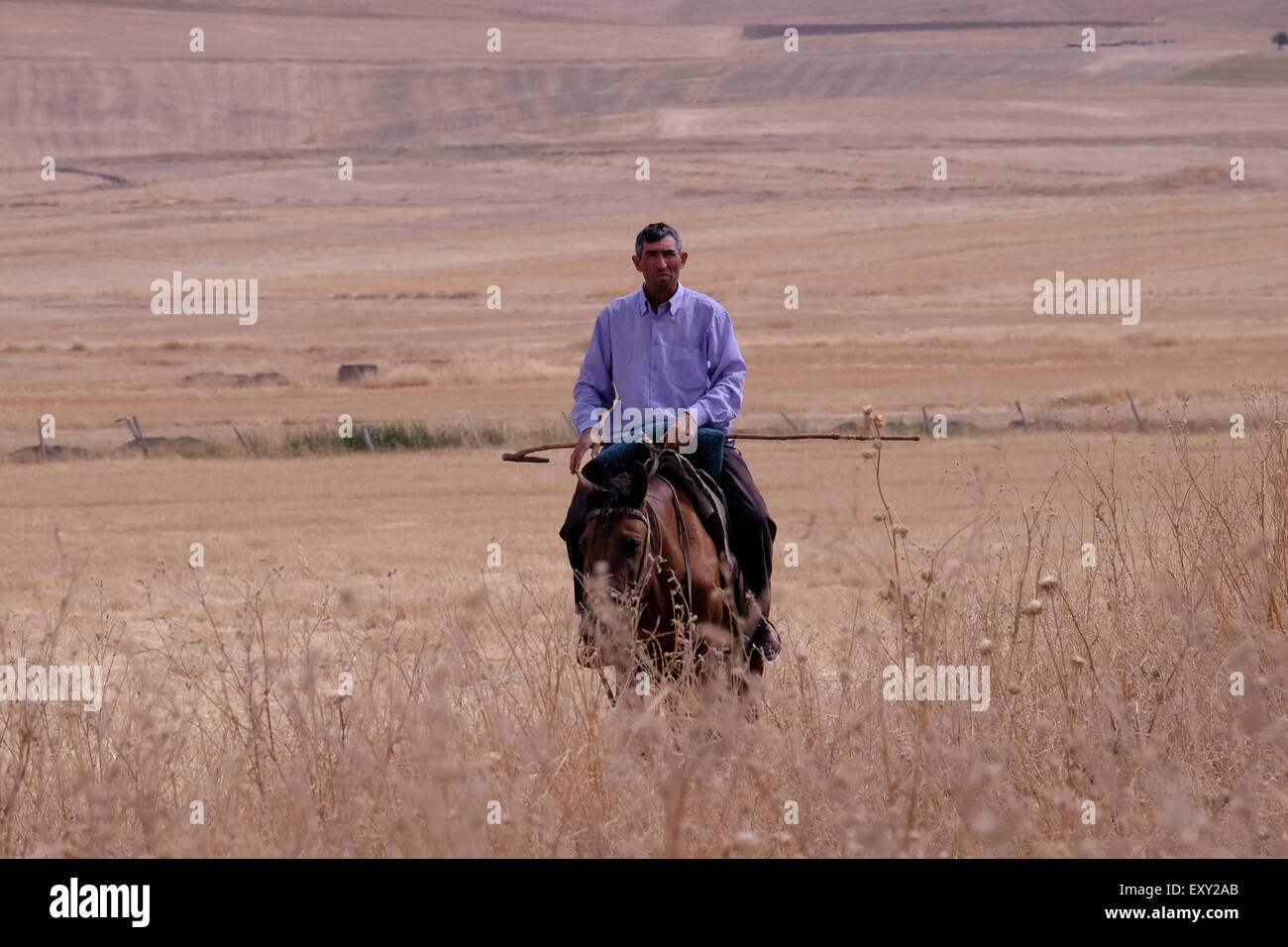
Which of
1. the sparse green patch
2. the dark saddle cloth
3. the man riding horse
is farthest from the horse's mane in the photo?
the sparse green patch

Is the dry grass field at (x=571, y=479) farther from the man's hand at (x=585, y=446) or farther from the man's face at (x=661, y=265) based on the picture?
the man's face at (x=661, y=265)

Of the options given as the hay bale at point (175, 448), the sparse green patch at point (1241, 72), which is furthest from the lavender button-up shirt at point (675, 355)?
the sparse green patch at point (1241, 72)

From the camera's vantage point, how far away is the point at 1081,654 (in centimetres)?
584

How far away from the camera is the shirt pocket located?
6633 mm

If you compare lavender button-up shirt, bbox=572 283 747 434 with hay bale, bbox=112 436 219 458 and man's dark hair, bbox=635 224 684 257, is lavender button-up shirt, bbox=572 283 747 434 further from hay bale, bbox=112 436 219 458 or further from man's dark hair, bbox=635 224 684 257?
hay bale, bbox=112 436 219 458

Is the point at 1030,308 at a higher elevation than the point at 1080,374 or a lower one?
higher

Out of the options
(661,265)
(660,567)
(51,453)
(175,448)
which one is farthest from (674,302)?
(51,453)

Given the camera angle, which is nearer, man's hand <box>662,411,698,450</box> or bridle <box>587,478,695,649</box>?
bridle <box>587,478,695,649</box>

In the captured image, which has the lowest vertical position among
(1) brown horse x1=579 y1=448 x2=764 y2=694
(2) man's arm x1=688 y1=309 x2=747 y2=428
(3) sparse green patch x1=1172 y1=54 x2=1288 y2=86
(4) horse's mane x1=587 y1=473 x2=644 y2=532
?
(1) brown horse x1=579 y1=448 x2=764 y2=694

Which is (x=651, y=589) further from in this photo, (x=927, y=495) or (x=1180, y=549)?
(x=927, y=495)

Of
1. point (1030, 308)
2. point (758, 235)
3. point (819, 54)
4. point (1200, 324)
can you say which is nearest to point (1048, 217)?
point (758, 235)

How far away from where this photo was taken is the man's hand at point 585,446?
254 inches

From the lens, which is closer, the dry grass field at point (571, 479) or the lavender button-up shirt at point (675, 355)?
the dry grass field at point (571, 479)

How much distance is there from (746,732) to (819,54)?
19511 cm
